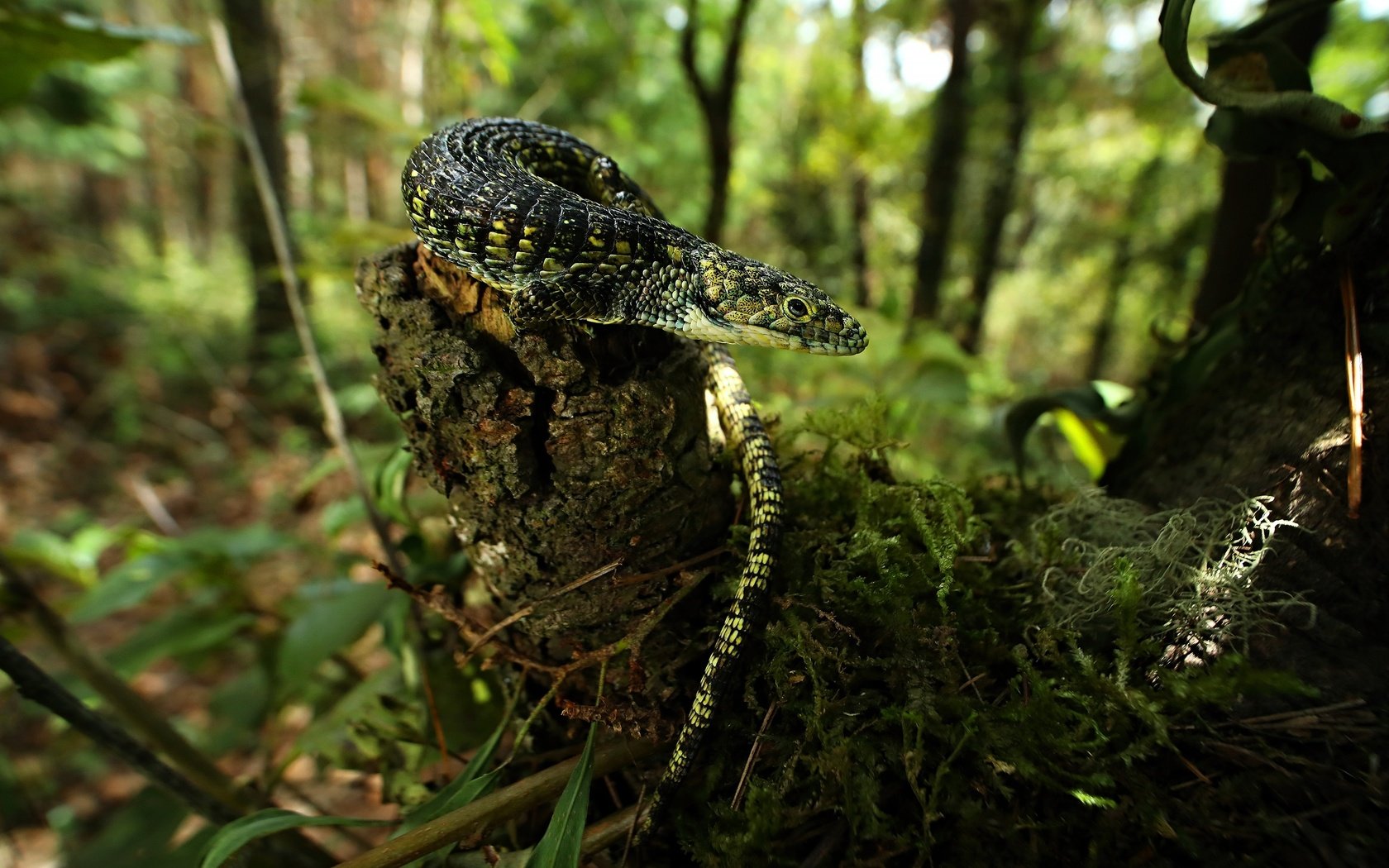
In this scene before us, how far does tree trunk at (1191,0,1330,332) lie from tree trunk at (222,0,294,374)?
6.93 metres

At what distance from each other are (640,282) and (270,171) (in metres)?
5.79

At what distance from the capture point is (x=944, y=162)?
22.9ft

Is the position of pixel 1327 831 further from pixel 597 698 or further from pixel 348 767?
pixel 348 767

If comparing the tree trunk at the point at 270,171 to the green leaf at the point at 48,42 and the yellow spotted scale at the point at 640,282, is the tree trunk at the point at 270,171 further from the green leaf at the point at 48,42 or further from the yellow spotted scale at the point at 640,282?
the yellow spotted scale at the point at 640,282

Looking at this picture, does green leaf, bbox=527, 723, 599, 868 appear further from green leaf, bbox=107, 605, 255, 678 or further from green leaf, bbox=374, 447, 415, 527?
green leaf, bbox=107, 605, 255, 678

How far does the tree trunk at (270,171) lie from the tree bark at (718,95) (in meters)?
3.80

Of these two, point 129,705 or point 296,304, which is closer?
point 129,705

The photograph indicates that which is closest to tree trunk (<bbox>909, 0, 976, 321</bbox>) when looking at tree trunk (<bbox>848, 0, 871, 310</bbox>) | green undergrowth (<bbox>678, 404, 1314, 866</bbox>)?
tree trunk (<bbox>848, 0, 871, 310</bbox>)

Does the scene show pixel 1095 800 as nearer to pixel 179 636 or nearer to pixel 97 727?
pixel 97 727

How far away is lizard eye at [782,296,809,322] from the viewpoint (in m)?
1.83

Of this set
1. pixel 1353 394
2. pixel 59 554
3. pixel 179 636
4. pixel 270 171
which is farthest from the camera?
pixel 270 171

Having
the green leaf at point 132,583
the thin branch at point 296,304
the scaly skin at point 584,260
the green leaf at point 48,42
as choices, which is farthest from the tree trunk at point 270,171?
the scaly skin at point 584,260

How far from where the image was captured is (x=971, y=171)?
1154 cm

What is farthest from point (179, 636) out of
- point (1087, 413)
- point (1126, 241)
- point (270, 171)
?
point (1126, 241)
